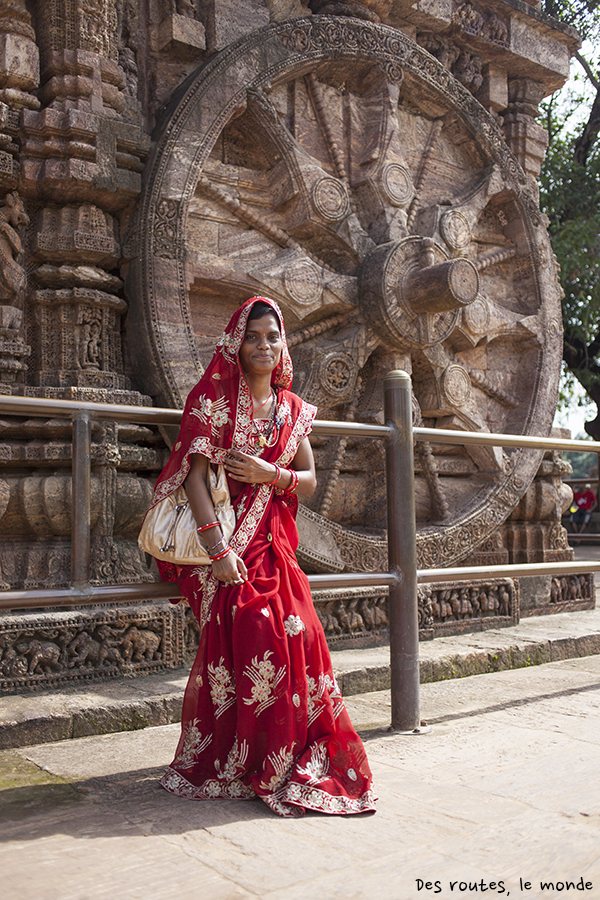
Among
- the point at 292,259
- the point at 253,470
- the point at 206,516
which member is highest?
the point at 292,259

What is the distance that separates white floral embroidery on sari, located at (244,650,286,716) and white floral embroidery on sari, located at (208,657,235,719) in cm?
9

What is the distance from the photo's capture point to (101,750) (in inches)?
107

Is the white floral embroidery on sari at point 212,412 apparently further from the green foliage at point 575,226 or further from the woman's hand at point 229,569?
the green foliage at point 575,226

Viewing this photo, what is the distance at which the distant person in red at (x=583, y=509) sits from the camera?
14.9 meters

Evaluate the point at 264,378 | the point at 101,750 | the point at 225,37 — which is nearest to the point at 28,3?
the point at 225,37

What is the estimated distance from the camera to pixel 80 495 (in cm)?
242

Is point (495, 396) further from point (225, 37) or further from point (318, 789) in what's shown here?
point (318, 789)

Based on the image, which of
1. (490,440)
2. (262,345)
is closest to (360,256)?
(490,440)

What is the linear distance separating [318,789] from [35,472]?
199 centimetres

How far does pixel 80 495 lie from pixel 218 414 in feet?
1.55

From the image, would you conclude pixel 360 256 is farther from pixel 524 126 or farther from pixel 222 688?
pixel 222 688

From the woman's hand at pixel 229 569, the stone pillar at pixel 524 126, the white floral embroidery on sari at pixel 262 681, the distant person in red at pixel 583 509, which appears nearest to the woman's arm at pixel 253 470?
the woman's hand at pixel 229 569

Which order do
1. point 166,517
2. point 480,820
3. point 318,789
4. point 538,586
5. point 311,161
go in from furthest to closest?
point 538,586, point 311,161, point 166,517, point 318,789, point 480,820

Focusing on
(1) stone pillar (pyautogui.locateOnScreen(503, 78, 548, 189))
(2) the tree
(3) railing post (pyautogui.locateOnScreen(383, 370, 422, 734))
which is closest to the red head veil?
(3) railing post (pyautogui.locateOnScreen(383, 370, 422, 734))
